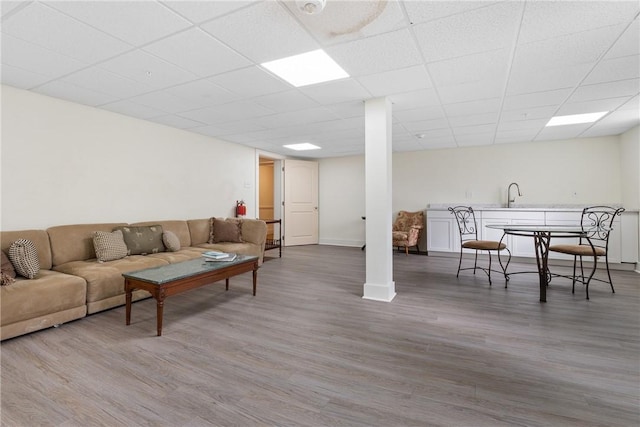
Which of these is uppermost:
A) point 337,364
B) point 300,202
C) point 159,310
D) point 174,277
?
point 300,202

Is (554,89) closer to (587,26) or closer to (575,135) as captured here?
(587,26)

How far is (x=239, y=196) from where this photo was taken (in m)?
6.14

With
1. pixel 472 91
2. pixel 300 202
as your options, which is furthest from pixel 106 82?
pixel 300 202

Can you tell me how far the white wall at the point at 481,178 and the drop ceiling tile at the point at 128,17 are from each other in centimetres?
581

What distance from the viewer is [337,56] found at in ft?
8.03

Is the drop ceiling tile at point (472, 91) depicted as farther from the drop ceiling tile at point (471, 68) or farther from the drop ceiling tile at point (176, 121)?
the drop ceiling tile at point (176, 121)

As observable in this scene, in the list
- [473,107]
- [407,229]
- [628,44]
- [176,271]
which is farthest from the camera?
[407,229]

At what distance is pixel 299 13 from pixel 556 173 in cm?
611

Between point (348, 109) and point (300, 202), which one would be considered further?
point (300, 202)

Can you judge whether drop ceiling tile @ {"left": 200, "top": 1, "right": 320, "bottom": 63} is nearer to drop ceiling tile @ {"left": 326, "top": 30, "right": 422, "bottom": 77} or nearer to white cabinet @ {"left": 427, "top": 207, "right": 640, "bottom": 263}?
drop ceiling tile @ {"left": 326, "top": 30, "right": 422, "bottom": 77}

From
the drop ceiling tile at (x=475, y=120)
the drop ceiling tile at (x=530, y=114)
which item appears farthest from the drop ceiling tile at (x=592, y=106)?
the drop ceiling tile at (x=475, y=120)

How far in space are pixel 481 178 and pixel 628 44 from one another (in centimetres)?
417

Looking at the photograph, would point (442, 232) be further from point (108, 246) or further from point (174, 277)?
point (108, 246)

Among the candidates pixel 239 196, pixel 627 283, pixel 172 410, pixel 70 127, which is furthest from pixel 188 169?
pixel 627 283
